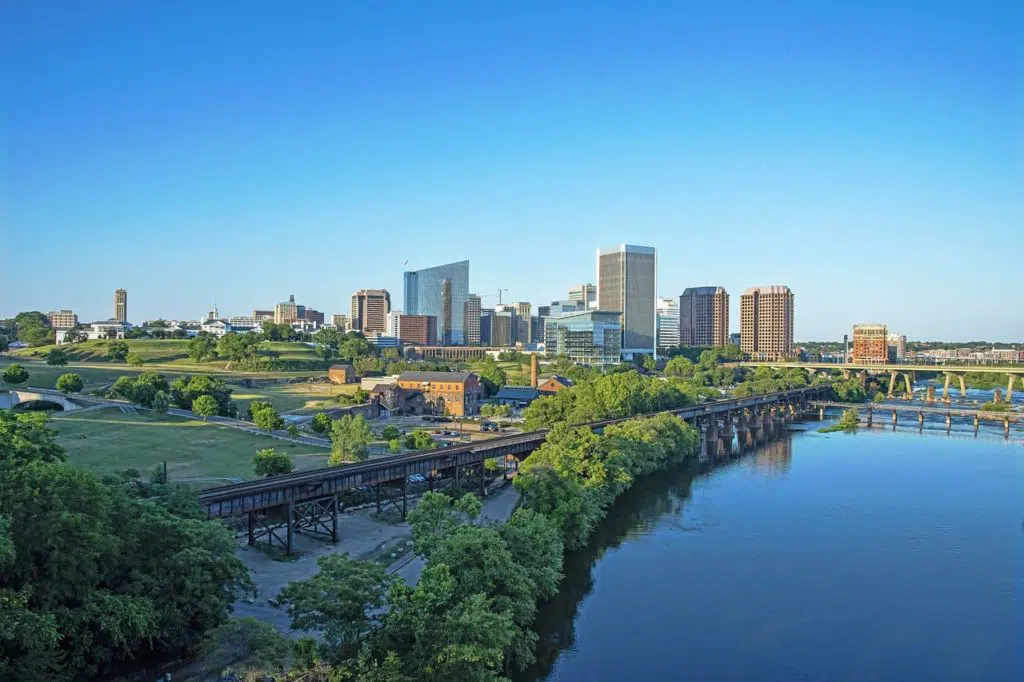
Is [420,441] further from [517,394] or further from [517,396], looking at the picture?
[517,394]

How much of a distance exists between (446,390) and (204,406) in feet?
123

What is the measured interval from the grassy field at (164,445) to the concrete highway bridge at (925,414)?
277 feet

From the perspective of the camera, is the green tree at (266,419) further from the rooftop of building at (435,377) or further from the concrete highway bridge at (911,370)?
the concrete highway bridge at (911,370)

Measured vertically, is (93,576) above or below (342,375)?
below

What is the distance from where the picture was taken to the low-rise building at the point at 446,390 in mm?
102250

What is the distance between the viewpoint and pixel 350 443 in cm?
5584

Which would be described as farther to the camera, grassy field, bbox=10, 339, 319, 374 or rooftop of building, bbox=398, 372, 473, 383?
grassy field, bbox=10, 339, 319, 374

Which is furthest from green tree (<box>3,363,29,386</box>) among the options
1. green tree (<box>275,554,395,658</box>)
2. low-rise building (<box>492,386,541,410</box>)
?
green tree (<box>275,554,395,658</box>)

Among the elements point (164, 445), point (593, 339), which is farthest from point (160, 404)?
point (593, 339)

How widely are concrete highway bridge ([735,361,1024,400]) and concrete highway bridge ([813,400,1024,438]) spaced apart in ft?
74.3

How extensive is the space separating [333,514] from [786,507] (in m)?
32.1

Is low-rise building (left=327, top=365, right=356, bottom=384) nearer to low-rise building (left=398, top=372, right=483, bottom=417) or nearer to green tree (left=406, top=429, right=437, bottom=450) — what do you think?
low-rise building (left=398, top=372, right=483, bottom=417)

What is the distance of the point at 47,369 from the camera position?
3878 inches

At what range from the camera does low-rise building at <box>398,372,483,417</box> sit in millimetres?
102250
